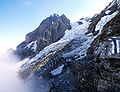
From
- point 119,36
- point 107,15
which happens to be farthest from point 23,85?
point 119,36

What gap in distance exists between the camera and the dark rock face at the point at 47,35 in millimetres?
101438

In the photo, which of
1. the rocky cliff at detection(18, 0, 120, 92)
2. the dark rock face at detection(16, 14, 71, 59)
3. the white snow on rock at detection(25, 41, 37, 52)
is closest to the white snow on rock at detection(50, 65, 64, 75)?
the rocky cliff at detection(18, 0, 120, 92)

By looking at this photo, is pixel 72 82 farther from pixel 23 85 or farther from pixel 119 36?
pixel 23 85

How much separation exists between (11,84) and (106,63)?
4839 centimetres

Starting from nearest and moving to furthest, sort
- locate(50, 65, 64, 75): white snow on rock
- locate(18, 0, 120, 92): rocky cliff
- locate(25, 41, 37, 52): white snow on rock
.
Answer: locate(18, 0, 120, 92): rocky cliff
locate(50, 65, 64, 75): white snow on rock
locate(25, 41, 37, 52): white snow on rock

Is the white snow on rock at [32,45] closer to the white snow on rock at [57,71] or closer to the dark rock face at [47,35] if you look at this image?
the dark rock face at [47,35]

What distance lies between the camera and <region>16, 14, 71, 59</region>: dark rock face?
101438 millimetres

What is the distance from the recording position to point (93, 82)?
48125mm

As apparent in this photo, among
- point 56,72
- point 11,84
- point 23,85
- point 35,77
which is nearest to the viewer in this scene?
point 56,72

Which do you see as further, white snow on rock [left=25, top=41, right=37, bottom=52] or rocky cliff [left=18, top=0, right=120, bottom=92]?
white snow on rock [left=25, top=41, right=37, bottom=52]

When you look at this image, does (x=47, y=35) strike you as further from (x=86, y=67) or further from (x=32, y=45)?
(x=86, y=67)

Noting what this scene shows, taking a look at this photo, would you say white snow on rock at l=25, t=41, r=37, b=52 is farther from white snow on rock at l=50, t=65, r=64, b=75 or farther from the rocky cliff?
white snow on rock at l=50, t=65, r=64, b=75

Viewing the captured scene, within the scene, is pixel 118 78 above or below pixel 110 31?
below

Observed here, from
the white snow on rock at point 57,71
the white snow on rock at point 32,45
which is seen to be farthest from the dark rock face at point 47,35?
the white snow on rock at point 57,71
